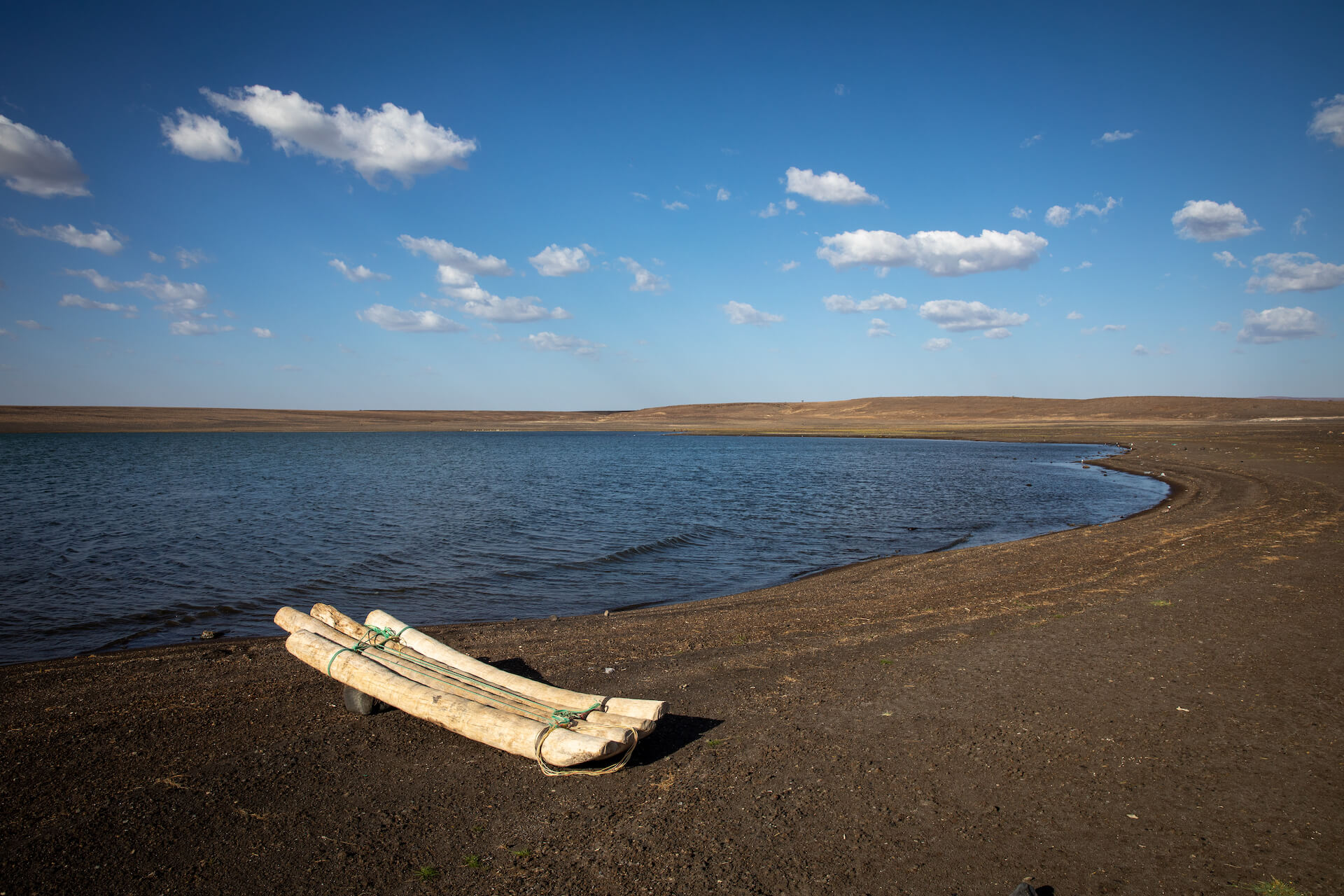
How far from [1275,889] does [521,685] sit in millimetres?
6460

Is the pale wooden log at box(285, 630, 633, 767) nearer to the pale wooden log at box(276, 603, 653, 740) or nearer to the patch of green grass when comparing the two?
the pale wooden log at box(276, 603, 653, 740)

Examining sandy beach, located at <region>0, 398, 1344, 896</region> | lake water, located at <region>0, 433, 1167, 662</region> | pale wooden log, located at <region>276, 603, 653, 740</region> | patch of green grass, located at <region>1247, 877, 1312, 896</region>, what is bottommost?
lake water, located at <region>0, 433, 1167, 662</region>

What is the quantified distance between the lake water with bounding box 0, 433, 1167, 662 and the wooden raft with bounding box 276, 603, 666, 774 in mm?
6168

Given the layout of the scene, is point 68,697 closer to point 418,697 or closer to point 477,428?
point 418,697

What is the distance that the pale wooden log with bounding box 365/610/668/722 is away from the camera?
22.0 ft

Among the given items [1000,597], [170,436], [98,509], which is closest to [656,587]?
[1000,597]

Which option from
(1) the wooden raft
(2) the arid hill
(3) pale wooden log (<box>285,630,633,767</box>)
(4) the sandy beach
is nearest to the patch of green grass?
(4) the sandy beach

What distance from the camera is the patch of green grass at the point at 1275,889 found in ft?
14.8

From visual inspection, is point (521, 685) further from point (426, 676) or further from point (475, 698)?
point (426, 676)

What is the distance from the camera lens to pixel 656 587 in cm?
1759

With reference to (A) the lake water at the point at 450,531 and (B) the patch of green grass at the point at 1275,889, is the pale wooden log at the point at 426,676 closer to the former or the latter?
(B) the patch of green grass at the point at 1275,889

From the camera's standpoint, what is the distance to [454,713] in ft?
22.6

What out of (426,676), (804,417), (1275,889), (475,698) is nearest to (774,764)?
(475,698)

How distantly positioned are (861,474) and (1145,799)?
4406 centimetres
